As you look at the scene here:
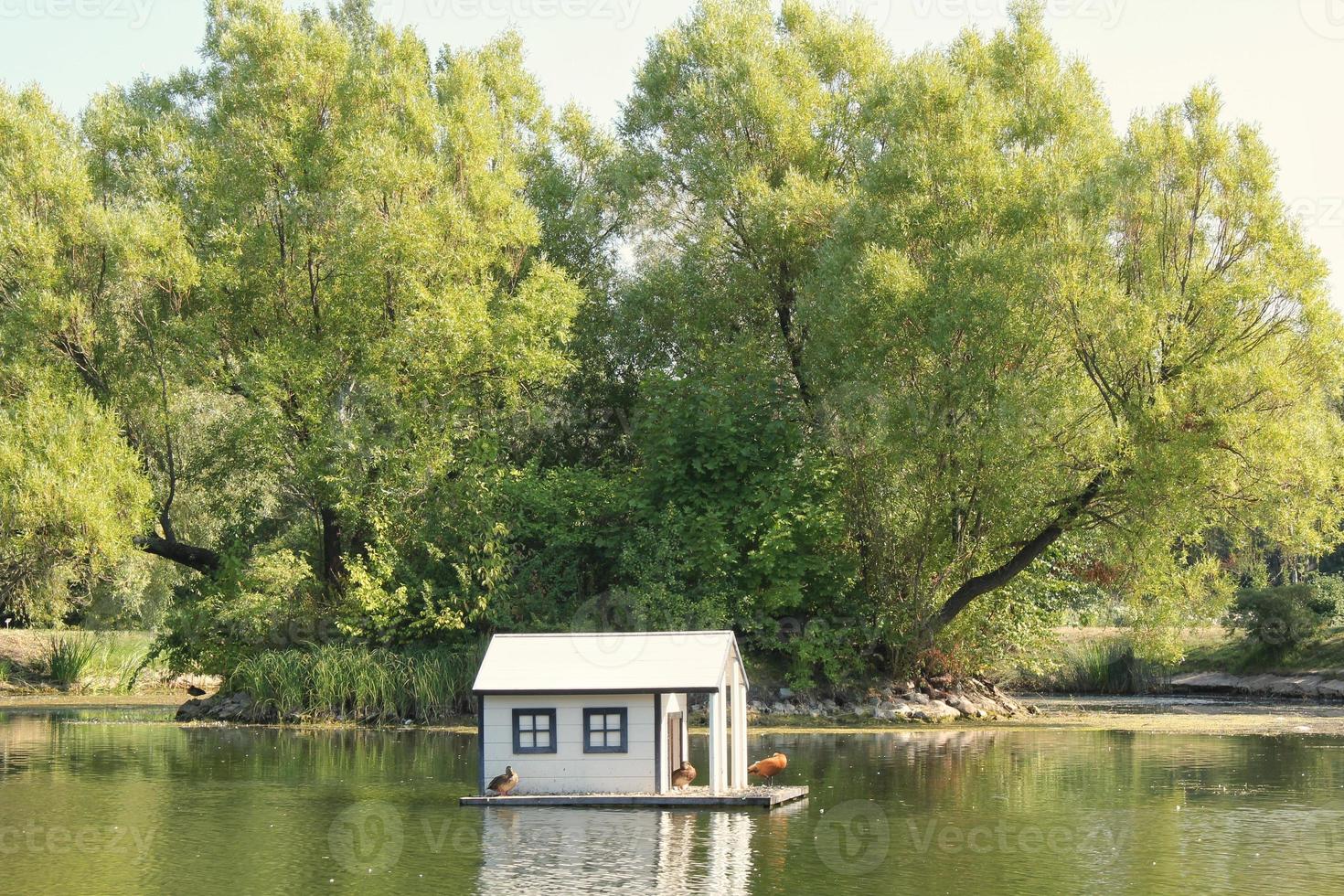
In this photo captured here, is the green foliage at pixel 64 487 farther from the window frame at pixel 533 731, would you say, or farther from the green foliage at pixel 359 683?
the window frame at pixel 533 731

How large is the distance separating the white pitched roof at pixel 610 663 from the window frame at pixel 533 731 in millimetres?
563

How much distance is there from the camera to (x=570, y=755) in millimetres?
25641

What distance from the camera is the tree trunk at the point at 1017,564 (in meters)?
41.8

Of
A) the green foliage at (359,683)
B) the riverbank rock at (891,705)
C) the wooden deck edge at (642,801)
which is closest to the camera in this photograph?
the wooden deck edge at (642,801)

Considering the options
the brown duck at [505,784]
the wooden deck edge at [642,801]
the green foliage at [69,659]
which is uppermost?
the green foliage at [69,659]

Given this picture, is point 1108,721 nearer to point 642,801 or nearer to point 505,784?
point 642,801

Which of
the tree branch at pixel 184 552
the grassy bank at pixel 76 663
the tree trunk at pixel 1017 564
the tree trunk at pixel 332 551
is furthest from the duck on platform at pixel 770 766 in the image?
the grassy bank at pixel 76 663

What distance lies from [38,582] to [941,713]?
96.5 feet

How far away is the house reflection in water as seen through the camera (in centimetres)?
1767

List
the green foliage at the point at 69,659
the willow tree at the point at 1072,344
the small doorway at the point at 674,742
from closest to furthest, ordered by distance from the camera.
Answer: the small doorway at the point at 674,742 < the willow tree at the point at 1072,344 < the green foliage at the point at 69,659

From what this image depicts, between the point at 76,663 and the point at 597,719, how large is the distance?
37.2m

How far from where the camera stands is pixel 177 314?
45594 mm

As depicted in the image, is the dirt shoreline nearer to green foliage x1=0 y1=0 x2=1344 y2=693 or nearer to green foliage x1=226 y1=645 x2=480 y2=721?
green foliage x1=226 y1=645 x2=480 y2=721

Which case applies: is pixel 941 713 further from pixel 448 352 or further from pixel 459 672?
pixel 448 352
